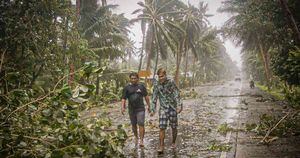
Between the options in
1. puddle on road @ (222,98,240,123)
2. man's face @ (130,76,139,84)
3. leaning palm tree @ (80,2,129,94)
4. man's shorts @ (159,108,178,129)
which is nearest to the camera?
man's shorts @ (159,108,178,129)

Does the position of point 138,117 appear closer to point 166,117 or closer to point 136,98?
point 136,98

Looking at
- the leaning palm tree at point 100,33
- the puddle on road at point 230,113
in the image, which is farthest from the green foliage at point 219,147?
the leaning palm tree at point 100,33

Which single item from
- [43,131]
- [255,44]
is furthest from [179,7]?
[43,131]

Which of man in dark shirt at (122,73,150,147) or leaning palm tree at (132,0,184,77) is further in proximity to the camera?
leaning palm tree at (132,0,184,77)

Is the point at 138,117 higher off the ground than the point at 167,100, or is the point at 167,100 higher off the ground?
the point at 167,100

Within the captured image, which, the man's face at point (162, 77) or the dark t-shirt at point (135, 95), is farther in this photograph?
the dark t-shirt at point (135, 95)

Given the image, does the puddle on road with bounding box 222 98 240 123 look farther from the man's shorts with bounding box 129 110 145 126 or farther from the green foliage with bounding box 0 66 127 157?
the green foliage with bounding box 0 66 127 157

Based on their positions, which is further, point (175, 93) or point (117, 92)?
point (117, 92)

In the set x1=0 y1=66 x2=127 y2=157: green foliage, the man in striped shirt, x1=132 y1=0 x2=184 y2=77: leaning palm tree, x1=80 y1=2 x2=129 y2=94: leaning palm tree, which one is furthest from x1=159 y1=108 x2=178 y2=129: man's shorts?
x1=132 y1=0 x2=184 y2=77: leaning palm tree

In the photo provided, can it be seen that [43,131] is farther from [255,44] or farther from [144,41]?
[255,44]

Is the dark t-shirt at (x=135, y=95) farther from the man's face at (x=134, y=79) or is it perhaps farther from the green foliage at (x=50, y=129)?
the green foliage at (x=50, y=129)

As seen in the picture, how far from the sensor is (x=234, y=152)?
7254mm

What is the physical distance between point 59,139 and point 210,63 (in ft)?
210

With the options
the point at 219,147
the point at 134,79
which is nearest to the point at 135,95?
the point at 134,79
